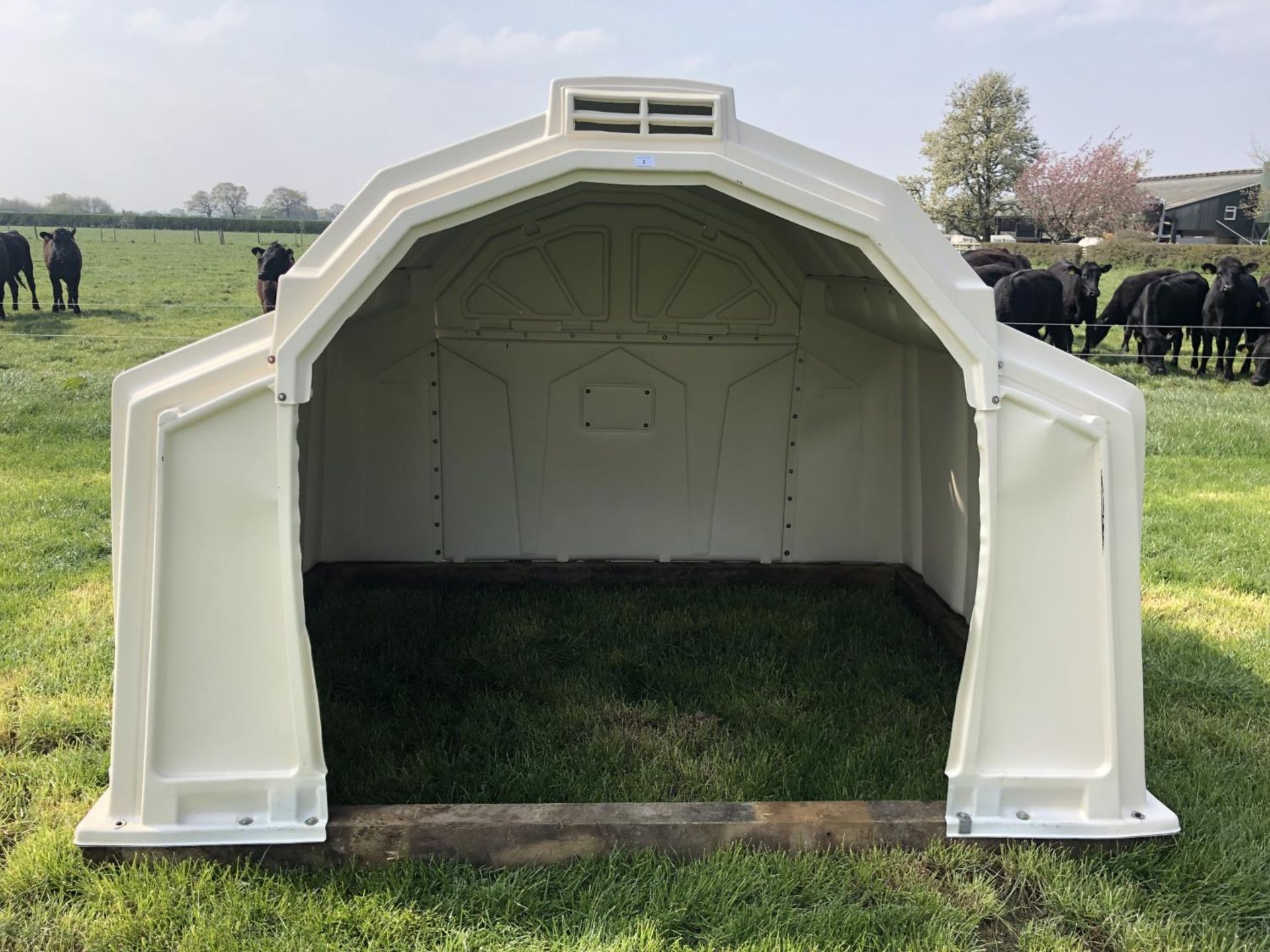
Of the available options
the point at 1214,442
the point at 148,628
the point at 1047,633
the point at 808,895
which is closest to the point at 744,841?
the point at 808,895

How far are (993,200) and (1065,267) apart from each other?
42638mm

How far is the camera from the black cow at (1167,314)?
1490 cm

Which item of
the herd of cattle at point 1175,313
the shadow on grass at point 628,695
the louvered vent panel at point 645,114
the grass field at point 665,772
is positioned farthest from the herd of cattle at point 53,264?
the louvered vent panel at point 645,114

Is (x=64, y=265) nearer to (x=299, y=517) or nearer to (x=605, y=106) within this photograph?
(x=299, y=517)

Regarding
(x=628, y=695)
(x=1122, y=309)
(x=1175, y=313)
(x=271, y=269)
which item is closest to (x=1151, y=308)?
(x=1175, y=313)

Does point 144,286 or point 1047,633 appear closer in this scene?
point 1047,633

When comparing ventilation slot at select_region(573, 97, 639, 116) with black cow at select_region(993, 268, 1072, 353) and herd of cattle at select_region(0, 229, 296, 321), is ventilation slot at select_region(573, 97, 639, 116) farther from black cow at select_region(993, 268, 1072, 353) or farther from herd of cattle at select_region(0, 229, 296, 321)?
herd of cattle at select_region(0, 229, 296, 321)

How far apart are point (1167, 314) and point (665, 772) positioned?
1482cm

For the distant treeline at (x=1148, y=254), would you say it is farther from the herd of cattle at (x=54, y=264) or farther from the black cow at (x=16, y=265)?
A: the black cow at (x=16, y=265)

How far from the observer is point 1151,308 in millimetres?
15109

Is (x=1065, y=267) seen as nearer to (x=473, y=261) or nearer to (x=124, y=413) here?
(x=473, y=261)

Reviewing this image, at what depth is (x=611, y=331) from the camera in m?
4.87

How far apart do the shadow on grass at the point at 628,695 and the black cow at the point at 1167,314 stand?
12.3 metres

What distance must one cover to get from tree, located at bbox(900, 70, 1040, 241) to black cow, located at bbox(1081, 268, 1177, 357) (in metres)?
40.3
